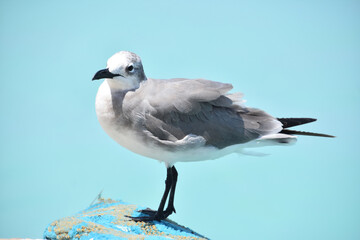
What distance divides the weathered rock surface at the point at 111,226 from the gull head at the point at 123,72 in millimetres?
908

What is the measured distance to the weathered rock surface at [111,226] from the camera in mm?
3223

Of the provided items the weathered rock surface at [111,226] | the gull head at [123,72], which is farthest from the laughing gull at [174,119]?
the weathered rock surface at [111,226]

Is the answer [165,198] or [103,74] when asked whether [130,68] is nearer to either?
[103,74]

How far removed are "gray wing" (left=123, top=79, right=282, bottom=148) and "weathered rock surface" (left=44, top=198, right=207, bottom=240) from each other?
26.0 inches

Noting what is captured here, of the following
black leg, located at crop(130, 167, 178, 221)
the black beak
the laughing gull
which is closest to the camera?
the black beak

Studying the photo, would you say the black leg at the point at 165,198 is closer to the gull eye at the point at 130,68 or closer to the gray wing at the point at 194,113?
the gray wing at the point at 194,113

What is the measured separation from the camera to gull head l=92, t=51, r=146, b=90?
3.21 m

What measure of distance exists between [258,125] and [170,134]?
2.12ft

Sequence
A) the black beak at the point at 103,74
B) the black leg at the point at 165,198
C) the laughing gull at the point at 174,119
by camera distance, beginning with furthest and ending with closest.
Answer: the black leg at the point at 165,198, the laughing gull at the point at 174,119, the black beak at the point at 103,74

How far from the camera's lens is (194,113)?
3422 mm

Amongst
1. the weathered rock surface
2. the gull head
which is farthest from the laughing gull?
the weathered rock surface

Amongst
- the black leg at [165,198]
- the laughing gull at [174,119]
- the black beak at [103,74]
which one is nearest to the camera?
the black beak at [103,74]

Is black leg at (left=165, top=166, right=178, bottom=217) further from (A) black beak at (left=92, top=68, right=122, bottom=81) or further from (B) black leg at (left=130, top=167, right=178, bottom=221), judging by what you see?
(A) black beak at (left=92, top=68, right=122, bottom=81)

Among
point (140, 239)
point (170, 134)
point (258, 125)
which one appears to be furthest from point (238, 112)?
point (140, 239)
